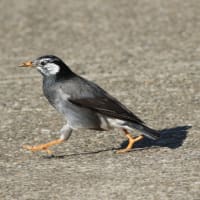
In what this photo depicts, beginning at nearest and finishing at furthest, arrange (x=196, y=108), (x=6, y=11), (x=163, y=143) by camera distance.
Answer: (x=163, y=143)
(x=196, y=108)
(x=6, y=11)

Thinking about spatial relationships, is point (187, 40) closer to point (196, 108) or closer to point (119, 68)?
point (119, 68)

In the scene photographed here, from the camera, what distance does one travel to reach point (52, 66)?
9414 mm

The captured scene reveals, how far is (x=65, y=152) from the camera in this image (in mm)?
9266

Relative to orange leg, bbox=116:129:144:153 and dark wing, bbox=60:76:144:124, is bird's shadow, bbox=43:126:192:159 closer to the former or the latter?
orange leg, bbox=116:129:144:153

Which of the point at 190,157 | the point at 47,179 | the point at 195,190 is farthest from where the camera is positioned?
the point at 190,157

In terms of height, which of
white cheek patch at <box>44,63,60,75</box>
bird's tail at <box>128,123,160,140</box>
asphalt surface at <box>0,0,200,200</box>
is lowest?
asphalt surface at <box>0,0,200,200</box>

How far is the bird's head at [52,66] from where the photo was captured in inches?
367

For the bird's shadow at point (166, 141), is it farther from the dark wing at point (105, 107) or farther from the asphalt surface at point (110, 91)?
the dark wing at point (105, 107)

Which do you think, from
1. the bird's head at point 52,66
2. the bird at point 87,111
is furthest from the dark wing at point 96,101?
the bird's head at point 52,66

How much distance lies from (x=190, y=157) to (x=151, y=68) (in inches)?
166

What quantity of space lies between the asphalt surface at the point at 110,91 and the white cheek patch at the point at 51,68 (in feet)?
2.80

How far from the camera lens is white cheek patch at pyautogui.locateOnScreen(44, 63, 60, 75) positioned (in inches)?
368

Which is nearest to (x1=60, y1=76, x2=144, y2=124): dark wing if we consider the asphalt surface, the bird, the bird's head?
Result: the bird

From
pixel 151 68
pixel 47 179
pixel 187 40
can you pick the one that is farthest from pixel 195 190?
pixel 187 40
